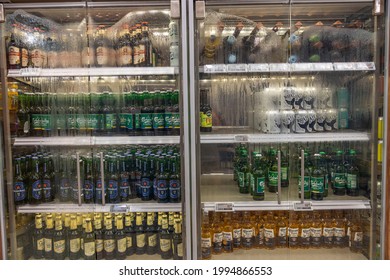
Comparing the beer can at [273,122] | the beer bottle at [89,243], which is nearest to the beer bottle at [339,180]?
the beer can at [273,122]

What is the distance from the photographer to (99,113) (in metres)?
2.06

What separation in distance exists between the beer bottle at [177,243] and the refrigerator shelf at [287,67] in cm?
101

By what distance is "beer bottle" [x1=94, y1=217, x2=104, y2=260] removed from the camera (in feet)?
6.82

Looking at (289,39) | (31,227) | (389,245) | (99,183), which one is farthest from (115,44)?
(389,245)

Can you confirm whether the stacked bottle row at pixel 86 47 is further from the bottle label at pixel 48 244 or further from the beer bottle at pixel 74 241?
the bottle label at pixel 48 244

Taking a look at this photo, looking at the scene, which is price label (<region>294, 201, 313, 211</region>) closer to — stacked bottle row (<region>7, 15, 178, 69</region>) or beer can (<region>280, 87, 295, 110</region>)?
beer can (<region>280, 87, 295, 110</region>)

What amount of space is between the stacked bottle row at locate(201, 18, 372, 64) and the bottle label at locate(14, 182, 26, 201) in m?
1.40

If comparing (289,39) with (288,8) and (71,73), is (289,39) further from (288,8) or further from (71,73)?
(71,73)

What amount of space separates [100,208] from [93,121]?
56 cm

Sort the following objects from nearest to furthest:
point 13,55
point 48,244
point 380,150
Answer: point 380,150
point 13,55
point 48,244

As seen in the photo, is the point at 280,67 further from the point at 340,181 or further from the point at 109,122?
the point at 109,122

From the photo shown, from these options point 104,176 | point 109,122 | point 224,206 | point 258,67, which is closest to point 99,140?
point 109,122

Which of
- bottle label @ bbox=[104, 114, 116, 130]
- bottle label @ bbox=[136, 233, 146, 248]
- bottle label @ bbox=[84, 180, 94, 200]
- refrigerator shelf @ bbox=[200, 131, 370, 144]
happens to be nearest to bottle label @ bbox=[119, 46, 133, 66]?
bottle label @ bbox=[104, 114, 116, 130]

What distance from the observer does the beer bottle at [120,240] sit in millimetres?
2064
